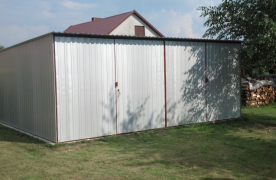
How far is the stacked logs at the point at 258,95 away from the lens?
1554 centimetres

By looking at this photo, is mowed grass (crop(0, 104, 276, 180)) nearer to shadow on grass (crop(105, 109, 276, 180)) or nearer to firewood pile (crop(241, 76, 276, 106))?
shadow on grass (crop(105, 109, 276, 180))

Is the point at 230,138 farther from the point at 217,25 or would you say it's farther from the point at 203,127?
the point at 217,25

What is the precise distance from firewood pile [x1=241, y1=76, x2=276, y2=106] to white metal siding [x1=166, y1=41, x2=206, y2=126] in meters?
5.22

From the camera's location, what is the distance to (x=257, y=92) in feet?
51.9

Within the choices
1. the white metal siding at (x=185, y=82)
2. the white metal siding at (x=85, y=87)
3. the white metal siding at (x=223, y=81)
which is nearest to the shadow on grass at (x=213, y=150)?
the white metal siding at (x=185, y=82)

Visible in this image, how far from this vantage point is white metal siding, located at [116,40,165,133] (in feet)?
30.8

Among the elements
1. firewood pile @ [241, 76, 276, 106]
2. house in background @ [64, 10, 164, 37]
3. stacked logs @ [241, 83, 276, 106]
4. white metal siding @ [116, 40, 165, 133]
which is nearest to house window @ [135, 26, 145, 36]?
house in background @ [64, 10, 164, 37]

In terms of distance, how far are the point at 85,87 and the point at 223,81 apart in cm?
514

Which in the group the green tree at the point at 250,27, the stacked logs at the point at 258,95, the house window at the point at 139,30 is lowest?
the stacked logs at the point at 258,95

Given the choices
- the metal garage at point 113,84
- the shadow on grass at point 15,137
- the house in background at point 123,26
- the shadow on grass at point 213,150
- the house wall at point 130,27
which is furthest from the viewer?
the house wall at point 130,27

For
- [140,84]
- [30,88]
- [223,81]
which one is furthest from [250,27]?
[30,88]

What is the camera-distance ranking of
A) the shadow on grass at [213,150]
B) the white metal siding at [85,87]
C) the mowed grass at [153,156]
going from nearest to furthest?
the mowed grass at [153,156] < the shadow on grass at [213,150] < the white metal siding at [85,87]

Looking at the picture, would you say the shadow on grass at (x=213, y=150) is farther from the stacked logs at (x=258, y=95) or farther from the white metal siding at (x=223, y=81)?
the stacked logs at (x=258, y=95)

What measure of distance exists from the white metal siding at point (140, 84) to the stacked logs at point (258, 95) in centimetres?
682
